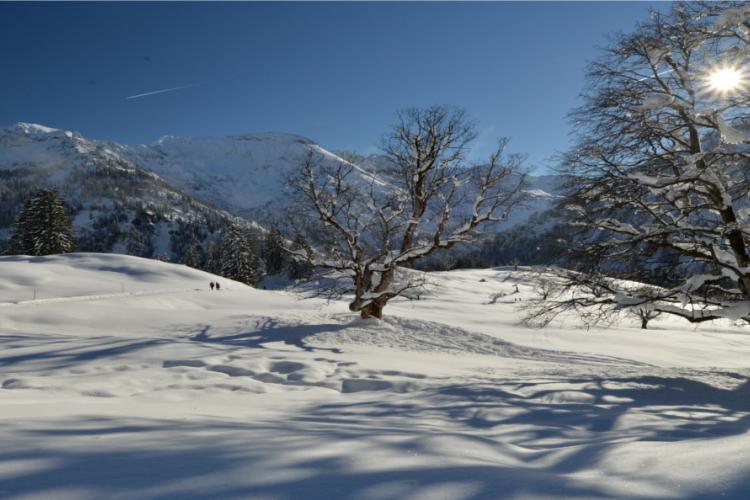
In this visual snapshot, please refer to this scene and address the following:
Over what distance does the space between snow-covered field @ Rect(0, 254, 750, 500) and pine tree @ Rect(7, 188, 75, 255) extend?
4313 centimetres

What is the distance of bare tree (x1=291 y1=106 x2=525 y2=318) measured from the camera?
Result: 13.4 m

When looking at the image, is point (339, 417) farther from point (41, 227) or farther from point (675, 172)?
point (41, 227)

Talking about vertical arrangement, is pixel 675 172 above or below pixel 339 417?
above

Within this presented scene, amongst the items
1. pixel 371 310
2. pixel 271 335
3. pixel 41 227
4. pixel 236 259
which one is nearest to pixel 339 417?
pixel 271 335

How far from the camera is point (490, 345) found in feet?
43.2

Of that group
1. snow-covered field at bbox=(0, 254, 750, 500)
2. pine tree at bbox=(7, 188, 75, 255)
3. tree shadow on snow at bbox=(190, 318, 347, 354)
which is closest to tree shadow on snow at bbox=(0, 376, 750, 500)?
snow-covered field at bbox=(0, 254, 750, 500)

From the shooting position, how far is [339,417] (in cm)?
462

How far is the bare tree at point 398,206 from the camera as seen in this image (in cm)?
1341

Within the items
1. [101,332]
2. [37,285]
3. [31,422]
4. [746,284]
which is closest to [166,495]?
[31,422]

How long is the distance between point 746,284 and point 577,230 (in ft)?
9.76

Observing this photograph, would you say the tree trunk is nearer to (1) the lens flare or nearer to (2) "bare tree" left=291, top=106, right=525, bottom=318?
(2) "bare tree" left=291, top=106, right=525, bottom=318

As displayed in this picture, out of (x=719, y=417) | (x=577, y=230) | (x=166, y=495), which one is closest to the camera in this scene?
(x=166, y=495)

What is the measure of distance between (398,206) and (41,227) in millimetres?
52513

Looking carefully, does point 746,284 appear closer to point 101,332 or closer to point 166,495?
point 166,495
